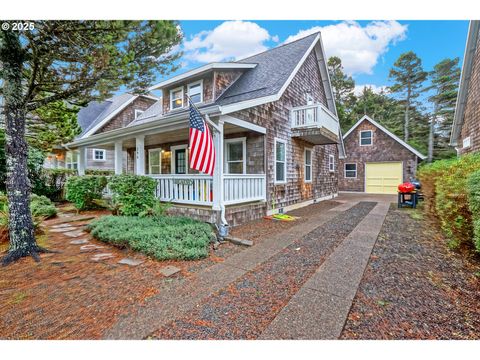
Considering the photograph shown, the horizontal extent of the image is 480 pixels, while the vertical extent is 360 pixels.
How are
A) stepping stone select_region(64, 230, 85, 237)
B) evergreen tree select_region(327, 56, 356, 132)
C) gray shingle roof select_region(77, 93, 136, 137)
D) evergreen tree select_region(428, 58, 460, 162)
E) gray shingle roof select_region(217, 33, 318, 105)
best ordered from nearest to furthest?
1. stepping stone select_region(64, 230, 85, 237)
2. gray shingle roof select_region(217, 33, 318, 105)
3. gray shingle roof select_region(77, 93, 136, 137)
4. evergreen tree select_region(428, 58, 460, 162)
5. evergreen tree select_region(327, 56, 356, 132)

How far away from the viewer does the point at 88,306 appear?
8.27 feet

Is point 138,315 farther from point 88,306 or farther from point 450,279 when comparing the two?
point 450,279

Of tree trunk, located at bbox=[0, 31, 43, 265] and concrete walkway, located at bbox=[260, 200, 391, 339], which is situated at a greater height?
tree trunk, located at bbox=[0, 31, 43, 265]

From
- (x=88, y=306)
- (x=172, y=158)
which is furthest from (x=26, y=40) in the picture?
(x=172, y=158)

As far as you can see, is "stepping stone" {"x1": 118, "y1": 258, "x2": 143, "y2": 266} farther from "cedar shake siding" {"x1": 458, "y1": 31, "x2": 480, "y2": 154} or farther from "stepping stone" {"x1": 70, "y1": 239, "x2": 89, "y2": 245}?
"cedar shake siding" {"x1": 458, "y1": 31, "x2": 480, "y2": 154}

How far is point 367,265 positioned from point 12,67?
20.8 ft

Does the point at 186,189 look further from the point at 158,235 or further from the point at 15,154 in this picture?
the point at 15,154

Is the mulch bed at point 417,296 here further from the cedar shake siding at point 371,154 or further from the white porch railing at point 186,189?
the cedar shake siding at point 371,154

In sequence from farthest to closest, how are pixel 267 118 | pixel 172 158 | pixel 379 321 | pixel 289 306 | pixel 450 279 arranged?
1. pixel 172 158
2. pixel 267 118
3. pixel 450 279
4. pixel 289 306
5. pixel 379 321

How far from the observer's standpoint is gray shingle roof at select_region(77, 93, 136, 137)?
1573cm

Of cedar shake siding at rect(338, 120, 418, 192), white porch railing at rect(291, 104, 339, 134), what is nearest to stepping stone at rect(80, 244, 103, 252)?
white porch railing at rect(291, 104, 339, 134)

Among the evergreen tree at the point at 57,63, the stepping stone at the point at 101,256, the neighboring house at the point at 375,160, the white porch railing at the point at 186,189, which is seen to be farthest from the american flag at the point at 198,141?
the neighboring house at the point at 375,160

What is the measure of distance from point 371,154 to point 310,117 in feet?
34.1

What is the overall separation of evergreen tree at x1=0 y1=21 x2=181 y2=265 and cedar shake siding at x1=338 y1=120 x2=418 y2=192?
16821 mm
